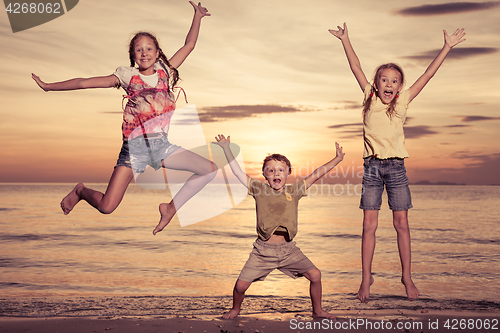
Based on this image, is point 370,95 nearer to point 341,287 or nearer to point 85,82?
point 85,82

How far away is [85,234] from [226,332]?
14.2m

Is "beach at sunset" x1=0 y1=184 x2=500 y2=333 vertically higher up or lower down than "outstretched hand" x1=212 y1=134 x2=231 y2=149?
lower down

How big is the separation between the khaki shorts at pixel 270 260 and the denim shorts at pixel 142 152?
164 cm

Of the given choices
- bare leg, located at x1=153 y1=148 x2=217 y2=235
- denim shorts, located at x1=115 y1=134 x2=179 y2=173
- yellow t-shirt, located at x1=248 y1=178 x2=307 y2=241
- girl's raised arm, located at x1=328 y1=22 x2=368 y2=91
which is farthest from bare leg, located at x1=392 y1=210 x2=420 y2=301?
denim shorts, located at x1=115 y1=134 x2=179 y2=173

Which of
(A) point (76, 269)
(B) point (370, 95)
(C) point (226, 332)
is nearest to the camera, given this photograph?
(C) point (226, 332)

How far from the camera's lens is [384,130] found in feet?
18.0

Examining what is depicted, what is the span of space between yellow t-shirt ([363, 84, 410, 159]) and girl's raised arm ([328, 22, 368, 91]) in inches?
12.9

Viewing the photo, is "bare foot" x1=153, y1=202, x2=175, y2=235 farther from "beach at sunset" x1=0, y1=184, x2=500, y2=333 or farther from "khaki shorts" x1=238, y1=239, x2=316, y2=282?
"khaki shorts" x1=238, y1=239, x2=316, y2=282

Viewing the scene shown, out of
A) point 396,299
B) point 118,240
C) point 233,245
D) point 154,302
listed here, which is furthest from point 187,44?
point 118,240

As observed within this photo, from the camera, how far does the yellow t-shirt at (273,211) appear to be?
514 centimetres

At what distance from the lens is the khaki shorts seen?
5.13 metres

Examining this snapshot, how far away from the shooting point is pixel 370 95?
223 inches
